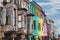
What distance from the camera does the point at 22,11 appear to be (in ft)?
131

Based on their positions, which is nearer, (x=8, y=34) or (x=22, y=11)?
(x=8, y=34)

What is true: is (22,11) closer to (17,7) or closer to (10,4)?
(17,7)

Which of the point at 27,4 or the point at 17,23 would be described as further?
the point at 27,4

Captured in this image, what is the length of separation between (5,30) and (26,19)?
8409mm

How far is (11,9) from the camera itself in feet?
117

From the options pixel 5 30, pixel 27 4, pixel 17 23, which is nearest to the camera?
pixel 5 30

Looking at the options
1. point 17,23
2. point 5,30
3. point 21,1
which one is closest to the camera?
point 5,30

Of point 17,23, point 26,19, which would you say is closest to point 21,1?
point 26,19

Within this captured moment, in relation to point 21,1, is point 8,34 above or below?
below

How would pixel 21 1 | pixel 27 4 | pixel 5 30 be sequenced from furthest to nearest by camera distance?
pixel 27 4, pixel 21 1, pixel 5 30

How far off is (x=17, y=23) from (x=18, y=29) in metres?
1.41

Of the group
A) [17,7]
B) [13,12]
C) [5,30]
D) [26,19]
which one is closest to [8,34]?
[5,30]

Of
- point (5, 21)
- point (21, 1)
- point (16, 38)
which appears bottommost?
point (16, 38)

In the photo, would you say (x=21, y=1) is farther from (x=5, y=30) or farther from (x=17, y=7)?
(x=5, y=30)
